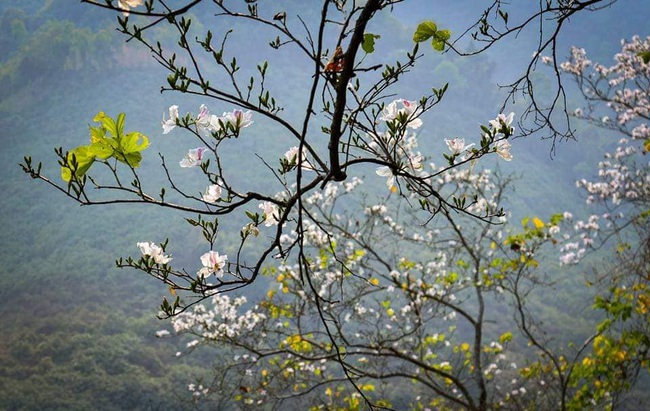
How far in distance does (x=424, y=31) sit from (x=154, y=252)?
2.53 feet

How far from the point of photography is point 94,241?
22.3 metres

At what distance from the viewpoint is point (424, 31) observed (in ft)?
3.41

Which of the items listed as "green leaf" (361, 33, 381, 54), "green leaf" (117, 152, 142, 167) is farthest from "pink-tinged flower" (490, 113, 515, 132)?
"green leaf" (117, 152, 142, 167)

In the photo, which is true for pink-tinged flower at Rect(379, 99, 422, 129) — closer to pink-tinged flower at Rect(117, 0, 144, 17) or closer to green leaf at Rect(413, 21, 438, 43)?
green leaf at Rect(413, 21, 438, 43)

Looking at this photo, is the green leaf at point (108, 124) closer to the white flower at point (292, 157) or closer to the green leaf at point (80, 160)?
the green leaf at point (80, 160)

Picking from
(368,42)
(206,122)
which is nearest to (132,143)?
(206,122)

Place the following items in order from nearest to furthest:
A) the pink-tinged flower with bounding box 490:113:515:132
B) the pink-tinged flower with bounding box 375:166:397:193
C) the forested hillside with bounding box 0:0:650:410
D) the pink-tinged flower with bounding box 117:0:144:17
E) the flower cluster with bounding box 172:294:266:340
A: 1. the pink-tinged flower with bounding box 117:0:144:17
2. the pink-tinged flower with bounding box 490:113:515:132
3. the pink-tinged flower with bounding box 375:166:397:193
4. the flower cluster with bounding box 172:294:266:340
5. the forested hillside with bounding box 0:0:650:410

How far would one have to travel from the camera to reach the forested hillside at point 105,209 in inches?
536

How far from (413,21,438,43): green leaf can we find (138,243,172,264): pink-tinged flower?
0.73 meters

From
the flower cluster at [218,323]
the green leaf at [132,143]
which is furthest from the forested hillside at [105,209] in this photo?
the flower cluster at [218,323]

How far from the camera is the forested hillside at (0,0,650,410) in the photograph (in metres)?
13.6

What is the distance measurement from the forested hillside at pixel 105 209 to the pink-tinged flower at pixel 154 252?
0.40 meters

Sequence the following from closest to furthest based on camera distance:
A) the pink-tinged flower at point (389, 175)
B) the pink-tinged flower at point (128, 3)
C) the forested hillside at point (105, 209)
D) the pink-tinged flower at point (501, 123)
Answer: the pink-tinged flower at point (128, 3) → the pink-tinged flower at point (501, 123) → the pink-tinged flower at point (389, 175) → the forested hillside at point (105, 209)

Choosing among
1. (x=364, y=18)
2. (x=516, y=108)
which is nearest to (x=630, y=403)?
(x=364, y=18)
